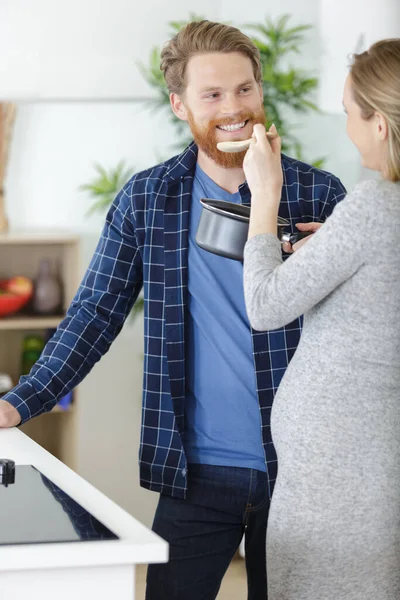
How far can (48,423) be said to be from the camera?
4.05 metres

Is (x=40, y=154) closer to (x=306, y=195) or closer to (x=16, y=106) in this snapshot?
(x=16, y=106)

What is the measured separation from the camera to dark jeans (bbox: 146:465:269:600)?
6.18 ft

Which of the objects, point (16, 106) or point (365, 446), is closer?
point (365, 446)

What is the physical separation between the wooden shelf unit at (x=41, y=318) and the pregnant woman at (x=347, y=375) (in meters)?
2.32

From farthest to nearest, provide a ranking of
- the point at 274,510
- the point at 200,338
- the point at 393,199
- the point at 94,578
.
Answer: the point at 200,338
the point at 274,510
the point at 393,199
the point at 94,578

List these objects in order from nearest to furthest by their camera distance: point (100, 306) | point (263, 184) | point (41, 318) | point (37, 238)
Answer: point (263, 184) < point (100, 306) < point (37, 238) < point (41, 318)

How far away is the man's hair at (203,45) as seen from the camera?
204 cm

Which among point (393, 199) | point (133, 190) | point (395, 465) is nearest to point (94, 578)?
point (395, 465)

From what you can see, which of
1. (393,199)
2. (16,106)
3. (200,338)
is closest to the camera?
(393,199)

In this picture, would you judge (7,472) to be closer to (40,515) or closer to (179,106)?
(40,515)

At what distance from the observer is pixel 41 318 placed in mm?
3711

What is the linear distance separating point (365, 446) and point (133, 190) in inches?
35.8

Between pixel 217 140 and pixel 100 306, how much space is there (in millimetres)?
437

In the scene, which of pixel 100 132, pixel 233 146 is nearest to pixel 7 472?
pixel 233 146
